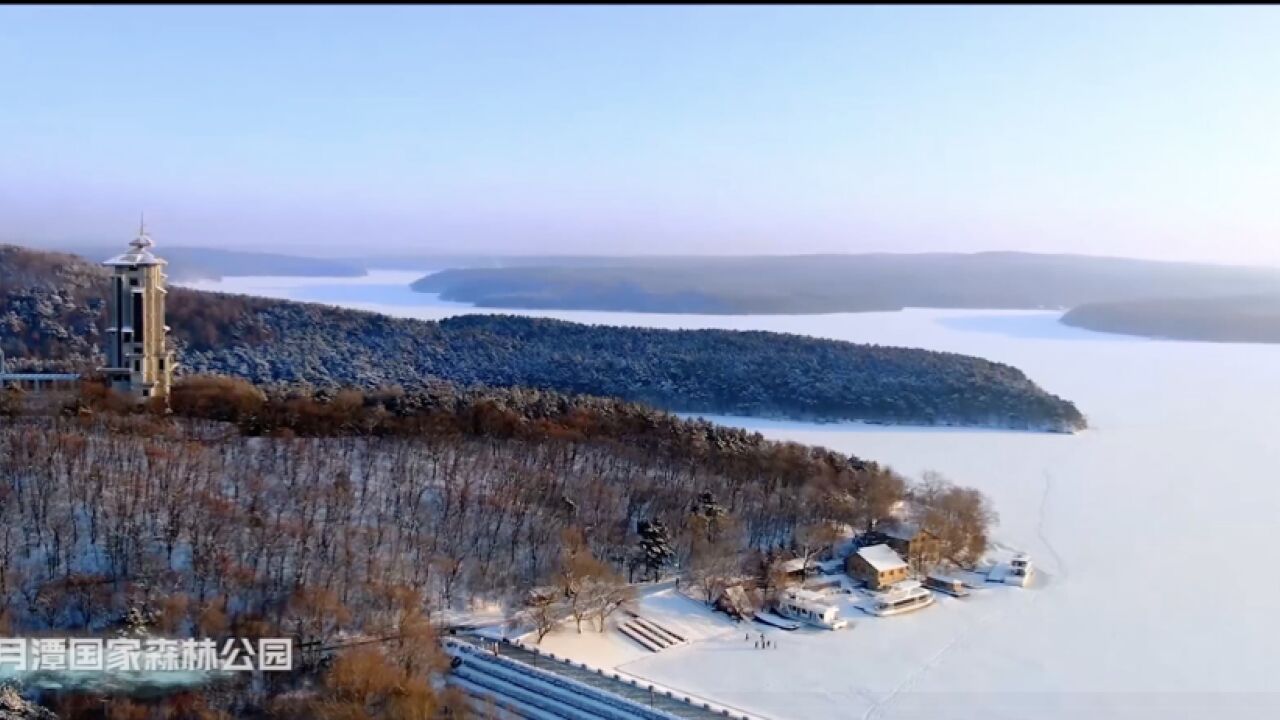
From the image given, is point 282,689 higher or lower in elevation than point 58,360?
lower

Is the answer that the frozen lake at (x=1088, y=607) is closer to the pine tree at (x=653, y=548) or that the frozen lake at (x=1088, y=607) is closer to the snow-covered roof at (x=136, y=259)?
the pine tree at (x=653, y=548)

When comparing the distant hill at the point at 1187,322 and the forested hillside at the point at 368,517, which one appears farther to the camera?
the distant hill at the point at 1187,322

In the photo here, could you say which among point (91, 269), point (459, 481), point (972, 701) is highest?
point (91, 269)

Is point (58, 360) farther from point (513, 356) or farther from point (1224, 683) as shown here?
point (1224, 683)

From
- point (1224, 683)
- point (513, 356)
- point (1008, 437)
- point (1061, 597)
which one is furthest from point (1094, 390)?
point (1224, 683)

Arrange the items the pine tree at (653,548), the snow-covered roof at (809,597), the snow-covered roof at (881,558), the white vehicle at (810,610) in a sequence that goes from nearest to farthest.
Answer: the white vehicle at (810,610) < the snow-covered roof at (809,597) < the pine tree at (653,548) < the snow-covered roof at (881,558)
